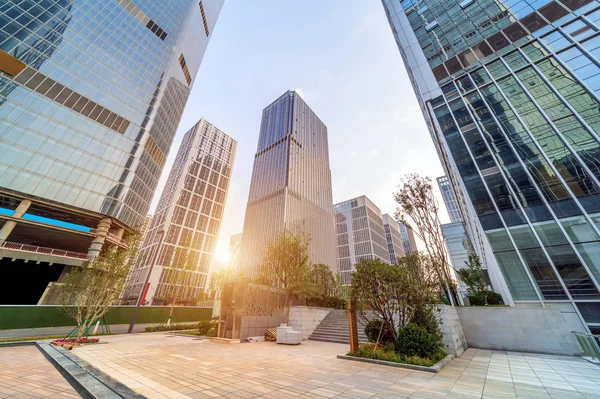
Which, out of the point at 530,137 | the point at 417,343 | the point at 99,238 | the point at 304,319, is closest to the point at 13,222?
the point at 99,238

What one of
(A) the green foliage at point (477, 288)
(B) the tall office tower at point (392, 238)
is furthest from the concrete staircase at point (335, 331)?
(B) the tall office tower at point (392, 238)

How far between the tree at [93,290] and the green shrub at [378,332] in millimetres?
12916

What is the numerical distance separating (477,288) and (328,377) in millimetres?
19245

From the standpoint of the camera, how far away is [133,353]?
7973mm

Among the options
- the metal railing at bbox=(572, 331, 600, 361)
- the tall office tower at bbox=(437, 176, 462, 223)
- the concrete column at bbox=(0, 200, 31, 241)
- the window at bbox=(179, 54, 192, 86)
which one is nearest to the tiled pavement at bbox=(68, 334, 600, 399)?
the metal railing at bbox=(572, 331, 600, 361)

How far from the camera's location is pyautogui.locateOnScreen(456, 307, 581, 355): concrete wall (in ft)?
32.0

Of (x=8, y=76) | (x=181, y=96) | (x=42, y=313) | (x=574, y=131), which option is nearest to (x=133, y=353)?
(x=42, y=313)

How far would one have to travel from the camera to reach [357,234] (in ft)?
245

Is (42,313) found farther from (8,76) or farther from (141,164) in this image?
(8,76)

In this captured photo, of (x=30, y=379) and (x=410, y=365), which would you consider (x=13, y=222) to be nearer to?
(x=30, y=379)

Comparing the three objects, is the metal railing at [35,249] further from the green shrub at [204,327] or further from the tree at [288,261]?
the tree at [288,261]

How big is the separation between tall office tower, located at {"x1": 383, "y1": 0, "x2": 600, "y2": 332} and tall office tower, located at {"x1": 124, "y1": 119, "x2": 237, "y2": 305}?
54092mm

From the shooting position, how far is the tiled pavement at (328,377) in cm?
441

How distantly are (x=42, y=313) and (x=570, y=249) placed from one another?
3553cm
